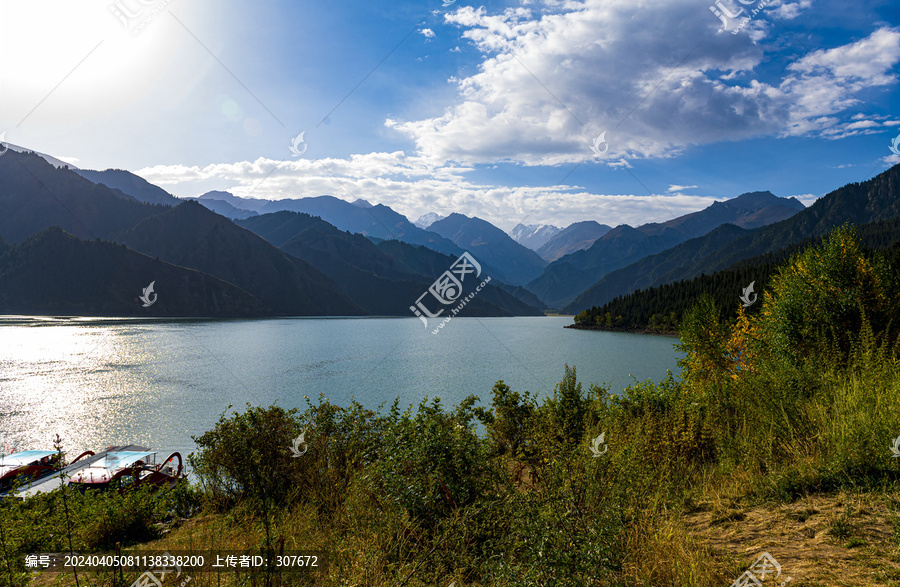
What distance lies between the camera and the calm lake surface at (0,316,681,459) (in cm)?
2792

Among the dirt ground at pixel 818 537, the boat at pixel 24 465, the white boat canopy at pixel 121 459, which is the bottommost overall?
the white boat canopy at pixel 121 459

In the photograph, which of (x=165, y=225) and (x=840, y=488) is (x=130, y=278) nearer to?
(x=165, y=225)

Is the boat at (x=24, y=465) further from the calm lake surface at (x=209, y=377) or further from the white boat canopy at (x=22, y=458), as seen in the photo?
the calm lake surface at (x=209, y=377)

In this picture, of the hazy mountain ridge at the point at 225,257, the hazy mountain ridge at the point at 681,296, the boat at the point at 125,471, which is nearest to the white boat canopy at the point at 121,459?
the boat at the point at 125,471

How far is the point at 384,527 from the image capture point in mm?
5324

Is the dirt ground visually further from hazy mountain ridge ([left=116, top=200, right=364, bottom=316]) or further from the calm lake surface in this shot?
hazy mountain ridge ([left=116, top=200, right=364, bottom=316])

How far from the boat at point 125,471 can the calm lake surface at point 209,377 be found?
497 centimetres

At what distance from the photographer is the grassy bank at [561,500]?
13.2 ft

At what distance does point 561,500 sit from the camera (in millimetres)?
4836

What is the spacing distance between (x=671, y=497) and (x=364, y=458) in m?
5.29

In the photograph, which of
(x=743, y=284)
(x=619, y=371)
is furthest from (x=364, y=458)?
(x=743, y=284)

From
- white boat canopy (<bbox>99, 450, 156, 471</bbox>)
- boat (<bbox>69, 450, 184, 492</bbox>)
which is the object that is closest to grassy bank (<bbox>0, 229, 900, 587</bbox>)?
boat (<bbox>69, 450, 184, 492</bbox>)

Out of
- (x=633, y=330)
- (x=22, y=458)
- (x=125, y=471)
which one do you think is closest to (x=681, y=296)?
(x=633, y=330)

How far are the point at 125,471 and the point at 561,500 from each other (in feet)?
56.6
